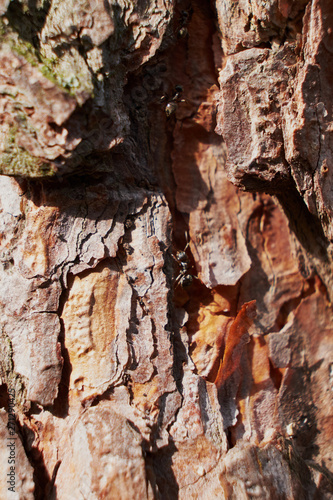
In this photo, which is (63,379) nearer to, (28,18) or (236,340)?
(236,340)

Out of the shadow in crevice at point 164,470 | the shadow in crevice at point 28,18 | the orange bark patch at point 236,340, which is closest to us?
the shadow in crevice at point 28,18

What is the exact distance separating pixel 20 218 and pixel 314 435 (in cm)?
189

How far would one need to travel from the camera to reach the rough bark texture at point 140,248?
141 cm

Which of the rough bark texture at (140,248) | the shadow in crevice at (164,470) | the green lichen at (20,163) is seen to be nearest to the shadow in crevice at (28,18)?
the rough bark texture at (140,248)

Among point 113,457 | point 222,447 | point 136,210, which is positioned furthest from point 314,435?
point 136,210

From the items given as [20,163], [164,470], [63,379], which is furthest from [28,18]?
[164,470]

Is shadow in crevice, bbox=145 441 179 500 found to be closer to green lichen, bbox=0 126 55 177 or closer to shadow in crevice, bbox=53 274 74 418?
shadow in crevice, bbox=53 274 74 418

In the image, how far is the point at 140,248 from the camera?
1679mm

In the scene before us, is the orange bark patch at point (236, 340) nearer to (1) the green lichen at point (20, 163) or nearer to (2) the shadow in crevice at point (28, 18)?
(1) the green lichen at point (20, 163)

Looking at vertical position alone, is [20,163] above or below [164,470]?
above

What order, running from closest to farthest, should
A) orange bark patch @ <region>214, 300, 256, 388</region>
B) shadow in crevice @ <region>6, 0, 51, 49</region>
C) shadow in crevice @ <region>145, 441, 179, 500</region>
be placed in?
shadow in crevice @ <region>6, 0, 51, 49</region> → shadow in crevice @ <region>145, 441, 179, 500</region> → orange bark patch @ <region>214, 300, 256, 388</region>

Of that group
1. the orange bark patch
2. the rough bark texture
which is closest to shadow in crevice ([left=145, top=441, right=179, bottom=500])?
the rough bark texture

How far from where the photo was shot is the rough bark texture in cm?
141

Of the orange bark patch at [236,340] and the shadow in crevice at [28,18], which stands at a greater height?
the shadow in crevice at [28,18]
